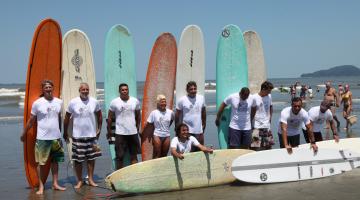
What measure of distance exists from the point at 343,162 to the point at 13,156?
18.7 ft

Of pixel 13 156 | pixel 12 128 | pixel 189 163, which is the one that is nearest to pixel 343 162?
pixel 189 163

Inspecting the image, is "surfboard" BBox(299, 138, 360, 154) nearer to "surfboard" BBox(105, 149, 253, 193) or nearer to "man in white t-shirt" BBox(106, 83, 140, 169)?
"surfboard" BBox(105, 149, 253, 193)

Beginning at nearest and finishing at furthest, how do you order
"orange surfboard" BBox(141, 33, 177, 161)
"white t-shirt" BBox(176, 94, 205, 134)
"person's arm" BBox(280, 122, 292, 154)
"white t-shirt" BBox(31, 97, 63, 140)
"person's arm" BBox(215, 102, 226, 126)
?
"white t-shirt" BBox(31, 97, 63, 140), "white t-shirt" BBox(176, 94, 205, 134), "person's arm" BBox(280, 122, 292, 154), "person's arm" BBox(215, 102, 226, 126), "orange surfboard" BBox(141, 33, 177, 161)

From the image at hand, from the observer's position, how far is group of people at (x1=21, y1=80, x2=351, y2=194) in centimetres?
544

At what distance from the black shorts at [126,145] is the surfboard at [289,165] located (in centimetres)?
130

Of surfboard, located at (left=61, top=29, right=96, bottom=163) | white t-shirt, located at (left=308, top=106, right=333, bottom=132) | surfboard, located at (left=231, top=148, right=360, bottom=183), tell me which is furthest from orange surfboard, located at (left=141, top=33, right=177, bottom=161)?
white t-shirt, located at (left=308, top=106, right=333, bottom=132)

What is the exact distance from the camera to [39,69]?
19.9 feet

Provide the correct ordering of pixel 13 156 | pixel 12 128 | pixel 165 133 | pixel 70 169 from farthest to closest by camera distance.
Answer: pixel 12 128 → pixel 13 156 → pixel 70 169 → pixel 165 133

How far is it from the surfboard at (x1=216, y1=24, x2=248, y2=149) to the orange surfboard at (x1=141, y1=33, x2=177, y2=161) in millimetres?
851

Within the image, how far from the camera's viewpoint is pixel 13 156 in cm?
827

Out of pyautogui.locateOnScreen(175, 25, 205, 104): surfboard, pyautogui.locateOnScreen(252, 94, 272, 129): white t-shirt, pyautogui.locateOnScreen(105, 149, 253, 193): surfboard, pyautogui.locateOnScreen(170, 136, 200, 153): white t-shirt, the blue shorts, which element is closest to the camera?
pyautogui.locateOnScreen(105, 149, 253, 193): surfboard

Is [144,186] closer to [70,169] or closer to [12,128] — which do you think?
[70,169]

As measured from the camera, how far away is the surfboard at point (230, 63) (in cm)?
704

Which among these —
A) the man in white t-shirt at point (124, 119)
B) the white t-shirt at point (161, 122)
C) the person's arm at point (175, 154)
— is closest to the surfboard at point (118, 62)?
the man in white t-shirt at point (124, 119)
